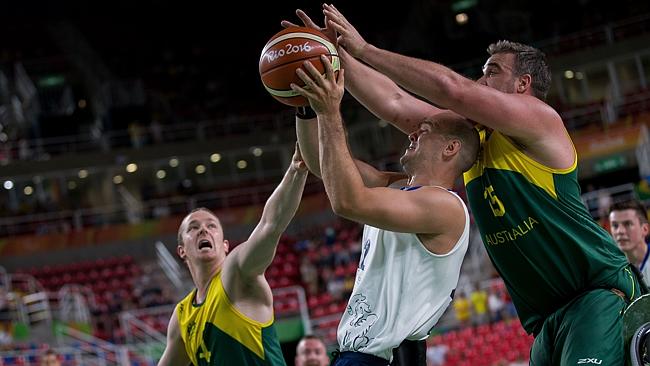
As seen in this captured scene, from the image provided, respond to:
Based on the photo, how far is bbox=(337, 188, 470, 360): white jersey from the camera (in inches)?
154

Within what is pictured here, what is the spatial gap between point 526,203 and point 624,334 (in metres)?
0.70

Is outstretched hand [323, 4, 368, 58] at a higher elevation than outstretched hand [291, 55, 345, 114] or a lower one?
higher

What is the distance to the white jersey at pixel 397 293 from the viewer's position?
12.8ft

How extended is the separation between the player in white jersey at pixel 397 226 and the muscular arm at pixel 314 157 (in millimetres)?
69

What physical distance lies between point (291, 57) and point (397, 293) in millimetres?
1079

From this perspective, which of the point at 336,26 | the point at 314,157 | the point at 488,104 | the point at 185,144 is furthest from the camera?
the point at 185,144

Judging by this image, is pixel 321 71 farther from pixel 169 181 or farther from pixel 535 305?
pixel 169 181

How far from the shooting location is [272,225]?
5.08m

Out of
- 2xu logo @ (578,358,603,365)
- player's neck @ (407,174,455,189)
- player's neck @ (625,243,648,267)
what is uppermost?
player's neck @ (407,174,455,189)

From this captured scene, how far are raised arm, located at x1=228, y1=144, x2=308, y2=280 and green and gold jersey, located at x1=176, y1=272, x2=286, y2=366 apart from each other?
31cm

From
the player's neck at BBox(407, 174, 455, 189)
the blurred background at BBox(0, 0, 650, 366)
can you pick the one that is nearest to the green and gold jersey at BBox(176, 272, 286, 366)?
the player's neck at BBox(407, 174, 455, 189)

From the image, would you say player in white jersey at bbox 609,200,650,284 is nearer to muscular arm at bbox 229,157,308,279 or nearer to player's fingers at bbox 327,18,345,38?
muscular arm at bbox 229,157,308,279

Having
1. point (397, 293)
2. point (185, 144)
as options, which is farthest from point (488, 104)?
point (185, 144)

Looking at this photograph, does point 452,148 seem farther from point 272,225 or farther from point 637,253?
point 637,253
